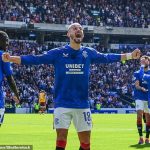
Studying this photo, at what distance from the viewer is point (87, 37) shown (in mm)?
71312

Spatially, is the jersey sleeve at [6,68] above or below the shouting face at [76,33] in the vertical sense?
below

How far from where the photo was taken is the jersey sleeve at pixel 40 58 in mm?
9430

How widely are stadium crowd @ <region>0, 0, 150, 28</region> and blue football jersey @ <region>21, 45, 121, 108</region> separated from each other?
53.6 metres

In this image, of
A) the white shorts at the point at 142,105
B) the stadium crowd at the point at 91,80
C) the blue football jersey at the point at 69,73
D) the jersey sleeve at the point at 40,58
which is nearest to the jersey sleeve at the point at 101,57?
the blue football jersey at the point at 69,73

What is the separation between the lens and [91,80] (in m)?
61.7

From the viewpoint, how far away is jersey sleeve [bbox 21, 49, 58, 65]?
9430mm

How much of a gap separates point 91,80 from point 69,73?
2055 inches

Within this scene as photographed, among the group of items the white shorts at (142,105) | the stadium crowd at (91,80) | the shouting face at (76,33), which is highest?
the shouting face at (76,33)

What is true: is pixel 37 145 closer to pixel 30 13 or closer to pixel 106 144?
pixel 106 144

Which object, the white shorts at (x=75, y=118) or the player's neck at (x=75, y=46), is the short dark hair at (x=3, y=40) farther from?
the white shorts at (x=75, y=118)

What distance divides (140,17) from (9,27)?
20.0 m

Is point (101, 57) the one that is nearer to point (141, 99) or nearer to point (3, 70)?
point (3, 70)

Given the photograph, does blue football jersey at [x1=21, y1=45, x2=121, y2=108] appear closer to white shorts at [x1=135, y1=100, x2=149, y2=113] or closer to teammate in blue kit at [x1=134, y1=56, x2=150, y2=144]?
teammate in blue kit at [x1=134, y1=56, x2=150, y2=144]

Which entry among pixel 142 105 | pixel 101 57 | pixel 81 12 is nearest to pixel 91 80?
pixel 81 12
